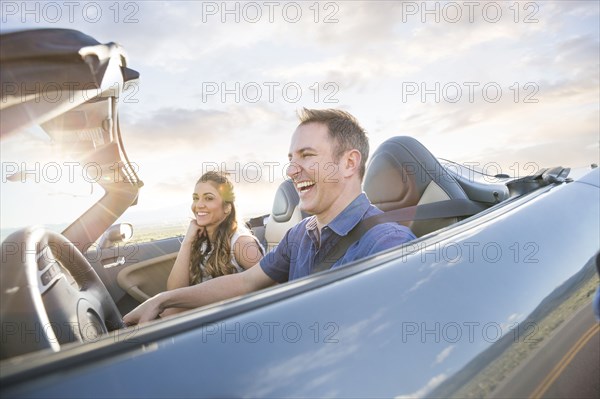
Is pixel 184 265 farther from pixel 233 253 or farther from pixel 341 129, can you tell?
pixel 341 129

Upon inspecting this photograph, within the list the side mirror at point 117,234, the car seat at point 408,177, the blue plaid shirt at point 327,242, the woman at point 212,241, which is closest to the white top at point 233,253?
the woman at point 212,241

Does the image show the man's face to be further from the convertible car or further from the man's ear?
the convertible car

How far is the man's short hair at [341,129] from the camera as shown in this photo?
209cm

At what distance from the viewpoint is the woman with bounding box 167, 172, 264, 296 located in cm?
282

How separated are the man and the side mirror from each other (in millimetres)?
1069

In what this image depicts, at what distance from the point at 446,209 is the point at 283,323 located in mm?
1769

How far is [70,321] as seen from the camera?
1.23 m

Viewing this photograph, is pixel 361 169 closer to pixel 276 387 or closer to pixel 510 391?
pixel 510 391

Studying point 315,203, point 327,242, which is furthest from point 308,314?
point 315,203

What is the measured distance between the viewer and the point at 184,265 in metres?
2.93

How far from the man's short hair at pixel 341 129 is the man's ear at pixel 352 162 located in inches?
0.8

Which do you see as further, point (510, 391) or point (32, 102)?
point (510, 391)

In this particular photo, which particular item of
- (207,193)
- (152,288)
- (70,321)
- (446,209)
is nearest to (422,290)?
(70,321)

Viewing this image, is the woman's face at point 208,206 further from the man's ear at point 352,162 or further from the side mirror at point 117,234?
the man's ear at point 352,162
